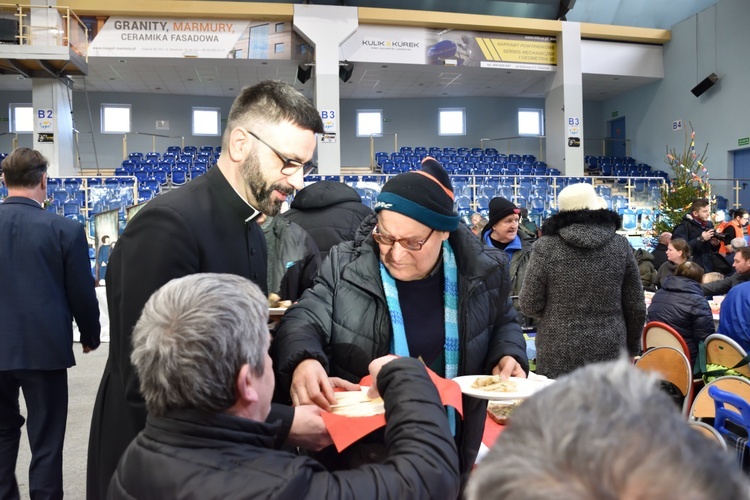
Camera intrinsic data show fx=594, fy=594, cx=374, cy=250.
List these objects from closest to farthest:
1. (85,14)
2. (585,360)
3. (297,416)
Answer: (297,416) < (585,360) < (85,14)

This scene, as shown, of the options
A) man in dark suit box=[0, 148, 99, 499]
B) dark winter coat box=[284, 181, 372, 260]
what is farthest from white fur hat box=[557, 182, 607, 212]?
man in dark suit box=[0, 148, 99, 499]

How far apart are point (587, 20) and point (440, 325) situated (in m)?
19.0

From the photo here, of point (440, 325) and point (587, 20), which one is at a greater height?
point (587, 20)

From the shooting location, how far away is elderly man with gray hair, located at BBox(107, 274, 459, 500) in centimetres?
91

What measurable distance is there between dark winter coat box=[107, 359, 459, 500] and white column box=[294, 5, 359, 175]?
1357 centimetres

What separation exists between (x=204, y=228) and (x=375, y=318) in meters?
0.48

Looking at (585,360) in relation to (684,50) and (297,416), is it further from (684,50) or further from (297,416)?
(684,50)

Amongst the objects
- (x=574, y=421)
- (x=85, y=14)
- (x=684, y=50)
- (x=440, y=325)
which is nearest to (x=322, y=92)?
(x=85, y=14)

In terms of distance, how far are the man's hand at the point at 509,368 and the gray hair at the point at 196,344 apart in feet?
2.47

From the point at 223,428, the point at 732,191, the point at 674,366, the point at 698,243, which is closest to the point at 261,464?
the point at 223,428

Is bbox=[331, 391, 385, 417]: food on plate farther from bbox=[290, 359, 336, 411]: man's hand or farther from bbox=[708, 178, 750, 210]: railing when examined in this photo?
bbox=[708, 178, 750, 210]: railing

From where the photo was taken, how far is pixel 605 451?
41 centimetres

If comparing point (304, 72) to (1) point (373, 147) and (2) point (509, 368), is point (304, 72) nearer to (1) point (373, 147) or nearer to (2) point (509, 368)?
(1) point (373, 147)

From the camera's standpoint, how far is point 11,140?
19.1m
